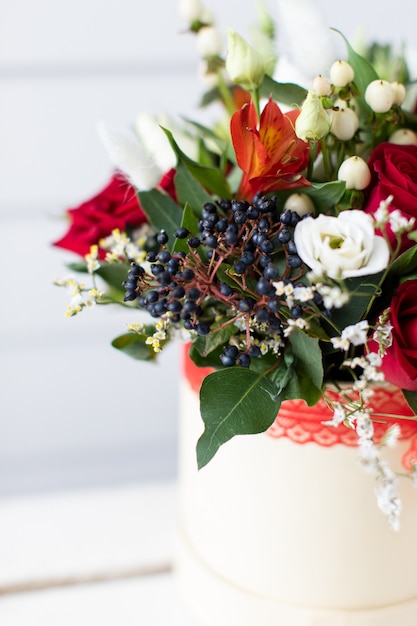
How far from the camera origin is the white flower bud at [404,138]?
457 millimetres

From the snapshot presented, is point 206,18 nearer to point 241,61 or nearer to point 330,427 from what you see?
point 241,61

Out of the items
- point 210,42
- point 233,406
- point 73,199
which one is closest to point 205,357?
point 233,406

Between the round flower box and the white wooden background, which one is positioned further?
the white wooden background

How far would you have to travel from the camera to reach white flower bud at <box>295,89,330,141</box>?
37 centimetres

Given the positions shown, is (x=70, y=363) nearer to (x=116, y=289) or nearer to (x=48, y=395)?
(x=48, y=395)

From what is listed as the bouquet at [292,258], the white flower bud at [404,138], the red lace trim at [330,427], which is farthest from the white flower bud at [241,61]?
the red lace trim at [330,427]

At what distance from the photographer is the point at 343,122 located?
1.39 feet

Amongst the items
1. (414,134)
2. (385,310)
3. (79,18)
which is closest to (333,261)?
(385,310)

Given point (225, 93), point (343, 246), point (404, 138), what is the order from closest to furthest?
point (343, 246)
point (404, 138)
point (225, 93)

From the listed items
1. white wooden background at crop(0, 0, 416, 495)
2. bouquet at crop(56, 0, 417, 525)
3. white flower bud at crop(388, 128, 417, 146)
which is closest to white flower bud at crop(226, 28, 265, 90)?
bouquet at crop(56, 0, 417, 525)

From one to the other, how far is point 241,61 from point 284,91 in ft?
0.14

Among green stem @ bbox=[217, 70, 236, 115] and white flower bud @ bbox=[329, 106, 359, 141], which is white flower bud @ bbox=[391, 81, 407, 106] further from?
green stem @ bbox=[217, 70, 236, 115]

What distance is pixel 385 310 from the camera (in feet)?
1.28

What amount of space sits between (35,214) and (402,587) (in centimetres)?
56
